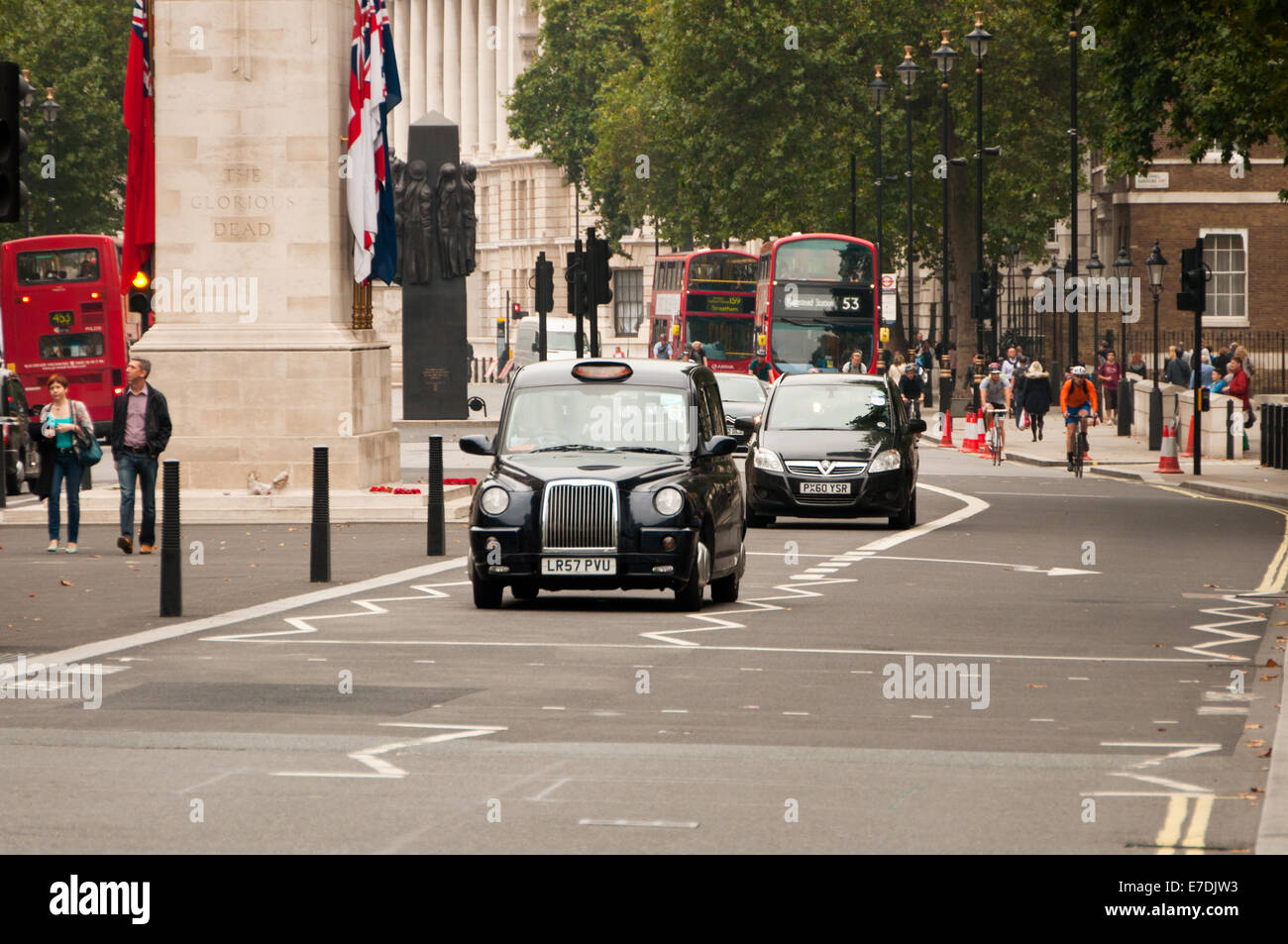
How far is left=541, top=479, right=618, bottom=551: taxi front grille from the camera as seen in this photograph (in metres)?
14.6

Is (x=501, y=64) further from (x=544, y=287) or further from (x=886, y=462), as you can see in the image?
(x=886, y=462)

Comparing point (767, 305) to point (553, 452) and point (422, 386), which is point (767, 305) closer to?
point (422, 386)

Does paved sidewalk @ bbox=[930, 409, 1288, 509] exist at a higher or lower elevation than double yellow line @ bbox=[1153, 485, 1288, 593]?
higher

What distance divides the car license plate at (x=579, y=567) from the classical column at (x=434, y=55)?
393 ft

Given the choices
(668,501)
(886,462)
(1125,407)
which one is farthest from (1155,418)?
(668,501)

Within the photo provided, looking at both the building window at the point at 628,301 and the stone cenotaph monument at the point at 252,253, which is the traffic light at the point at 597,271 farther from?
the building window at the point at 628,301

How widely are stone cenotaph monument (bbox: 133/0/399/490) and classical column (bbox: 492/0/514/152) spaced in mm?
98186

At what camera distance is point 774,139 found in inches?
2630

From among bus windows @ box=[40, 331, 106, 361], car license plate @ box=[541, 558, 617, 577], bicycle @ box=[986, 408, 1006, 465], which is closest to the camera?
car license plate @ box=[541, 558, 617, 577]

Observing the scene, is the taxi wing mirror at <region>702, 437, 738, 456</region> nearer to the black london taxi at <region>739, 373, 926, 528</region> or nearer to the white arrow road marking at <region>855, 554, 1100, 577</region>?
the white arrow road marking at <region>855, 554, 1100, 577</region>

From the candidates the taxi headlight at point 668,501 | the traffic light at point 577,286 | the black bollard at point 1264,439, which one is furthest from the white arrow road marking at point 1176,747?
the black bollard at point 1264,439

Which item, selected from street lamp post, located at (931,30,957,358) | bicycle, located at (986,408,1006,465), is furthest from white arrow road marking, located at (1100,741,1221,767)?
street lamp post, located at (931,30,957,358)

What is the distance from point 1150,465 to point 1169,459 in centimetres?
213

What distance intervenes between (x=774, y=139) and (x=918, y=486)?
36.8 m
